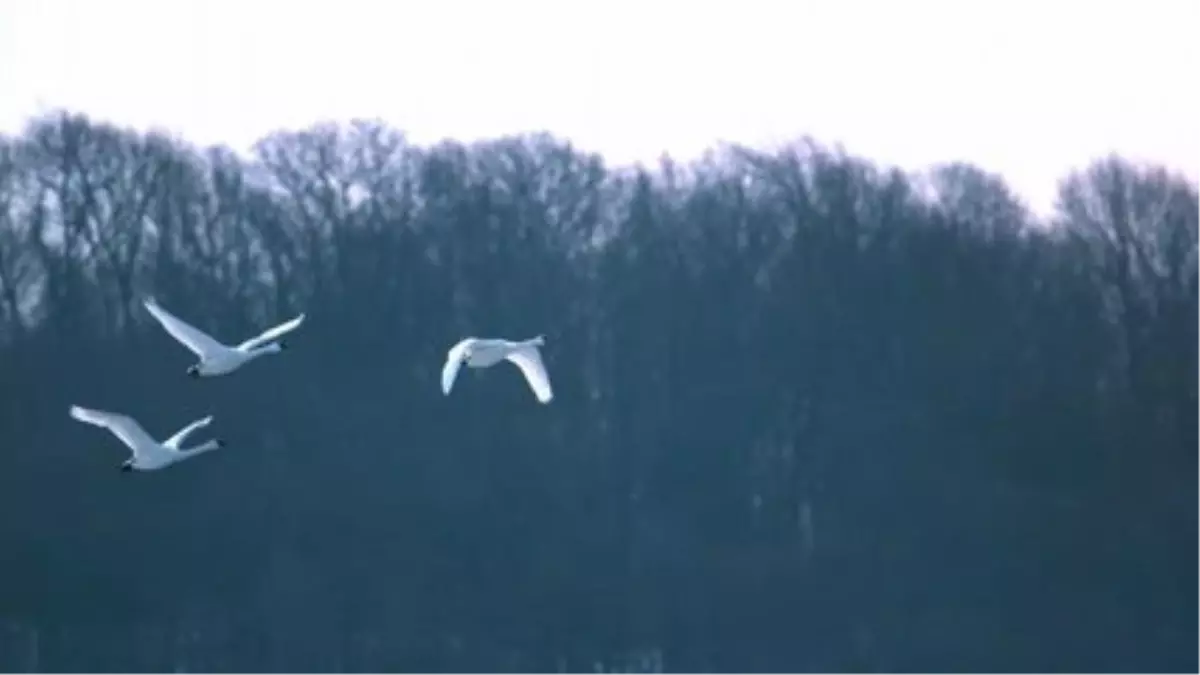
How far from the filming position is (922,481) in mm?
56000

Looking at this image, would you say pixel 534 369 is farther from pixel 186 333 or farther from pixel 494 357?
pixel 186 333

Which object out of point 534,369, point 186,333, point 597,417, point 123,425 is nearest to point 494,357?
point 534,369

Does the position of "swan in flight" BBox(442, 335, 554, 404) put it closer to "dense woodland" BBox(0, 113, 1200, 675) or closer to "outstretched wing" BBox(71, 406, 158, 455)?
"outstretched wing" BBox(71, 406, 158, 455)

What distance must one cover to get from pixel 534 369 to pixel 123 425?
14.4 ft

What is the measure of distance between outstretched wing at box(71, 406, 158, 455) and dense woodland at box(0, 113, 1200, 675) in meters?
13.9

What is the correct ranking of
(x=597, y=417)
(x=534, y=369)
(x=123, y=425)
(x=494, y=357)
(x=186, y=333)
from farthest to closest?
(x=597, y=417) → (x=534, y=369) → (x=123, y=425) → (x=494, y=357) → (x=186, y=333)

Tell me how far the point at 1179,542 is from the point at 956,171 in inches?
466

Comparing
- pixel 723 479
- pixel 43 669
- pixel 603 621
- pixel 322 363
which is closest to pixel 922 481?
pixel 723 479

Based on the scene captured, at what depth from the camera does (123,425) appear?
1351 inches

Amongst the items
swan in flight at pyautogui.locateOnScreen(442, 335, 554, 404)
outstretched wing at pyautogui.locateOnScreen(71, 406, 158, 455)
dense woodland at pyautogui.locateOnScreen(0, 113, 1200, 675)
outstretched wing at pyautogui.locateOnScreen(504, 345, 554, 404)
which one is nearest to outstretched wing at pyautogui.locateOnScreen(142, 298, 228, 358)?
outstretched wing at pyautogui.locateOnScreen(71, 406, 158, 455)

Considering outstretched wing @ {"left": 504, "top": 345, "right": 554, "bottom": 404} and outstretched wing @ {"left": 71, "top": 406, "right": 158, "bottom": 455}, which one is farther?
outstretched wing @ {"left": 504, "top": 345, "right": 554, "bottom": 404}

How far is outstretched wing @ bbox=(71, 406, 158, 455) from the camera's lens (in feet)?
108

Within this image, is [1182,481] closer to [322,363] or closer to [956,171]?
[956,171]

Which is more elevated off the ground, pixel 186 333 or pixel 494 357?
pixel 186 333
